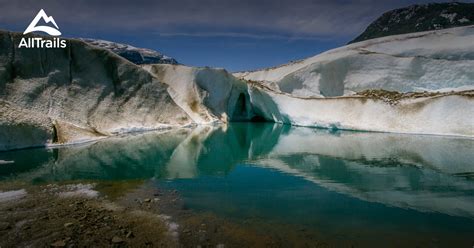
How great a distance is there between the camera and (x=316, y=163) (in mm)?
12078

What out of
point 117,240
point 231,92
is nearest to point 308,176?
point 117,240

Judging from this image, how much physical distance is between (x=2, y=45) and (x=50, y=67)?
2.43 meters

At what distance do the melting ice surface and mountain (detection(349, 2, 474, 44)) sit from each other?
60.3 metres

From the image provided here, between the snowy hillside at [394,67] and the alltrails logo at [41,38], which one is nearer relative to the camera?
the alltrails logo at [41,38]

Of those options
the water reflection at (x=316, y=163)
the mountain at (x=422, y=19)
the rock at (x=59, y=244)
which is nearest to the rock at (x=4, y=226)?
A: the rock at (x=59, y=244)

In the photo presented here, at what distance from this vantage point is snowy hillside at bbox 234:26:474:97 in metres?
25.8

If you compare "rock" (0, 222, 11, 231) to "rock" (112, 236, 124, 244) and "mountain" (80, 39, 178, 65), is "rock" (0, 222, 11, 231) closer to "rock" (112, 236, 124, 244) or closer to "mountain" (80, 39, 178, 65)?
"rock" (112, 236, 124, 244)

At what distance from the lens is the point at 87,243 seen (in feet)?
17.4

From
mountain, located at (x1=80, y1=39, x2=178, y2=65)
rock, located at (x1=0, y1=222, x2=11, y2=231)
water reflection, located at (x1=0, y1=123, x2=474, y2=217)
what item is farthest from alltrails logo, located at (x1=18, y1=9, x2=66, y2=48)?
mountain, located at (x1=80, y1=39, x2=178, y2=65)

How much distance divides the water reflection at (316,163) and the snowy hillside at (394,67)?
10599mm

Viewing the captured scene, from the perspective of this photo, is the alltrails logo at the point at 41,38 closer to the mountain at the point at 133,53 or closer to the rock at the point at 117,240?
the rock at the point at 117,240

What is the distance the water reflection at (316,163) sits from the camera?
27.4 ft

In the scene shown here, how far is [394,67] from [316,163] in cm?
2047

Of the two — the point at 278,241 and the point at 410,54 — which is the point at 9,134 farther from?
the point at 410,54
